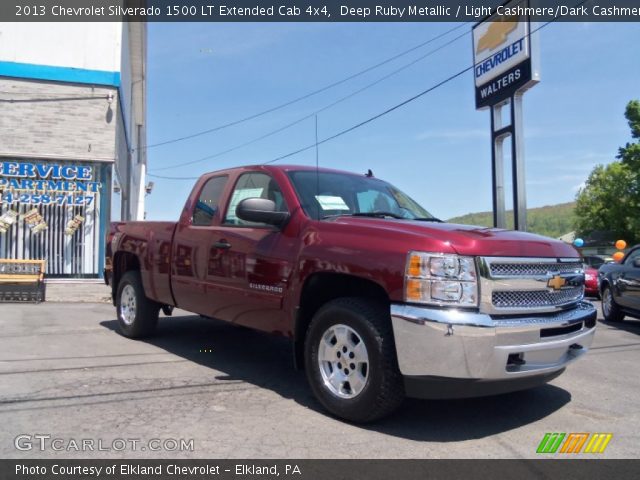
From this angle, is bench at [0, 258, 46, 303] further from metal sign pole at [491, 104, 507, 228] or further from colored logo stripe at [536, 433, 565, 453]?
metal sign pole at [491, 104, 507, 228]

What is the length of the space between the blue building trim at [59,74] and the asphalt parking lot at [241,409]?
29.6 ft

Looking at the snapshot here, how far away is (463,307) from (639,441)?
1.59 meters

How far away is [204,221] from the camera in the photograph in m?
5.80

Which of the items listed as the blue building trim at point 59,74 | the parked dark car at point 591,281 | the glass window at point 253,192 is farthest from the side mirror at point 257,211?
the parked dark car at point 591,281

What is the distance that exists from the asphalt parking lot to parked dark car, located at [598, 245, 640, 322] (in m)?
2.94

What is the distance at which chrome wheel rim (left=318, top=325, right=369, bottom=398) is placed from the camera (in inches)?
156

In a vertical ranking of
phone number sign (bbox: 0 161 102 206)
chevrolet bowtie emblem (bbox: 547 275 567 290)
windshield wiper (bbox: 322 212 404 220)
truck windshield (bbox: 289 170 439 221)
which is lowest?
chevrolet bowtie emblem (bbox: 547 275 567 290)

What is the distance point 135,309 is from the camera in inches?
273

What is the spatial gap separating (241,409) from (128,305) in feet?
11.2

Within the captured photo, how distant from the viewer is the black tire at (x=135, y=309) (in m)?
6.88

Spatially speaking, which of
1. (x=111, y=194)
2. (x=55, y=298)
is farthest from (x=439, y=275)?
(x=111, y=194)

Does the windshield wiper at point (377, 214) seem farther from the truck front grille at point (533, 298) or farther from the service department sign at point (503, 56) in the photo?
the service department sign at point (503, 56)

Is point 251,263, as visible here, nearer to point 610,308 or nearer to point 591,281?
point 610,308
